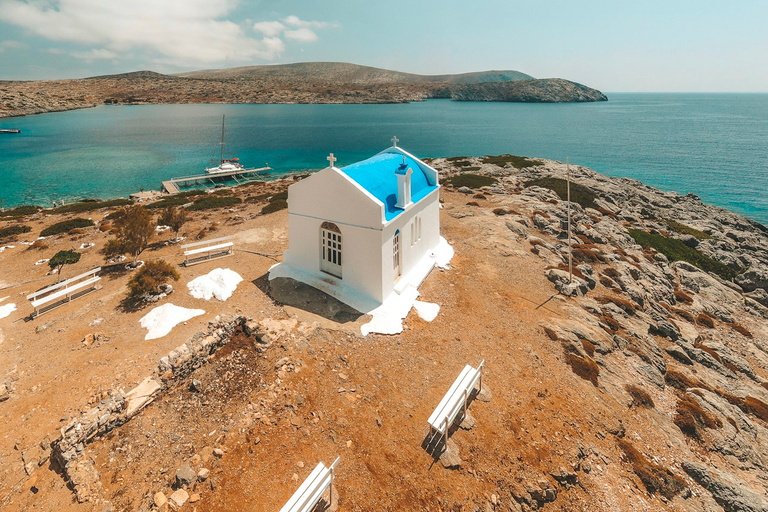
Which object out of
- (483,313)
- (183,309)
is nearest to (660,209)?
(483,313)

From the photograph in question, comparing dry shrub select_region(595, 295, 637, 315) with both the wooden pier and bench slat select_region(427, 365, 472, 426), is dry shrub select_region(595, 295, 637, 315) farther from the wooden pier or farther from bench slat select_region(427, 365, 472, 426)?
the wooden pier

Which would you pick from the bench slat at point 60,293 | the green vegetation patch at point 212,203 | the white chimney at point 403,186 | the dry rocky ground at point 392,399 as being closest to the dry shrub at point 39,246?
the dry rocky ground at point 392,399

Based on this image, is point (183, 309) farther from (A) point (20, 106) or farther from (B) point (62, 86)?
(B) point (62, 86)

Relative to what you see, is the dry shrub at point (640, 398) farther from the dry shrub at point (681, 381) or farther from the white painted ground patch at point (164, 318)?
the white painted ground patch at point (164, 318)

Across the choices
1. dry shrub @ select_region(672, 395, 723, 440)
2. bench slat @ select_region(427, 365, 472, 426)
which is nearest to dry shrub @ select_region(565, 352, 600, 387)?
dry shrub @ select_region(672, 395, 723, 440)

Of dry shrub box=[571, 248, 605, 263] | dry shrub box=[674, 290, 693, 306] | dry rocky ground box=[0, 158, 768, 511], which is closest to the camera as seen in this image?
dry rocky ground box=[0, 158, 768, 511]

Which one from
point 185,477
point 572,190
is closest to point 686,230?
point 572,190

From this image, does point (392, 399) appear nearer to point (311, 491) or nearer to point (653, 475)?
point (311, 491)
